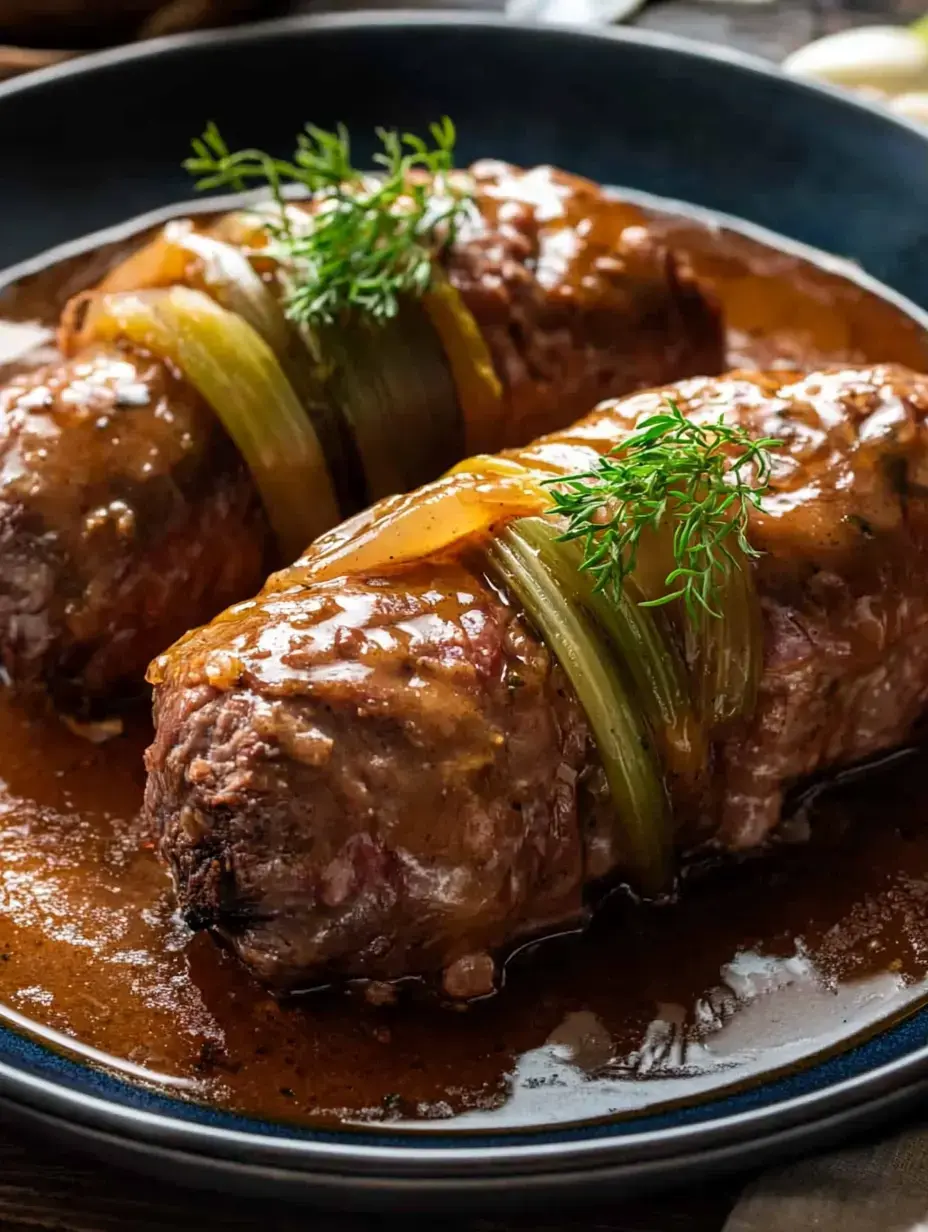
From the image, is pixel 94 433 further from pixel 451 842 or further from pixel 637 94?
pixel 637 94

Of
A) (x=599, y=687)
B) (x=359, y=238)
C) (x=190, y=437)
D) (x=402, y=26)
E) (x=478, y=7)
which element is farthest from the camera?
(x=478, y=7)

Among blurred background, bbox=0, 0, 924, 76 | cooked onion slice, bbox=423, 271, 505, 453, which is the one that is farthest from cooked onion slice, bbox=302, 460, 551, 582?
blurred background, bbox=0, 0, 924, 76

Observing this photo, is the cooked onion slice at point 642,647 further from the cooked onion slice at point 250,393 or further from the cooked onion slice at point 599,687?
the cooked onion slice at point 250,393

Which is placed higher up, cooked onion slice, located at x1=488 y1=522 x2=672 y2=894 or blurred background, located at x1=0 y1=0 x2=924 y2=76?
blurred background, located at x1=0 y1=0 x2=924 y2=76

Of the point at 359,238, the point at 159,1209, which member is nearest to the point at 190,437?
the point at 359,238

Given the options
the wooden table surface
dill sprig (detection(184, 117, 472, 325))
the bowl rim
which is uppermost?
the bowl rim

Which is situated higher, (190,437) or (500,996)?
(190,437)

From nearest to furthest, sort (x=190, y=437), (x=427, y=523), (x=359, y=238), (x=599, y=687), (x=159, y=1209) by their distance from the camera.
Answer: (x=159, y=1209) < (x=599, y=687) < (x=427, y=523) < (x=190, y=437) < (x=359, y=238)

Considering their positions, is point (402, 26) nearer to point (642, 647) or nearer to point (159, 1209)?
point (642, 647)

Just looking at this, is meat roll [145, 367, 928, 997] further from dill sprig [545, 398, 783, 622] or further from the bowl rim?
the bowl rim
